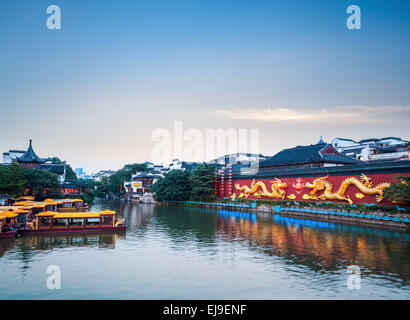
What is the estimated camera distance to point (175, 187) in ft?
149

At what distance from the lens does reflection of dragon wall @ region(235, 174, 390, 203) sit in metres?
24.1

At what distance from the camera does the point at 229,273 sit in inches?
437

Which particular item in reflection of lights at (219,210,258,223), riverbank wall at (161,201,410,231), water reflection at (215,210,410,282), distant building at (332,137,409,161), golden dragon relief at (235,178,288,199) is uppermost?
distant building at (332,137,409,161)

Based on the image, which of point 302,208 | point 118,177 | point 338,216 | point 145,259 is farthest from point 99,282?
point 118,177


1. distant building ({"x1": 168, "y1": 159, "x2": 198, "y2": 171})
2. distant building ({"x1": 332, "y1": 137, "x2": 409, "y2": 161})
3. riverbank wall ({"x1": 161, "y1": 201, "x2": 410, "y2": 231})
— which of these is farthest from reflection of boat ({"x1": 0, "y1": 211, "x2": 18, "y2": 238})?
distant building ({"x1": 168, "y1": 159, "x2": 198, "y2": 171})

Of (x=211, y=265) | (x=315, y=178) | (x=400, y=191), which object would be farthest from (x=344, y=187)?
(x=211, y=265)

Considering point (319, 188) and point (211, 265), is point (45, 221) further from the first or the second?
point (319, 188)

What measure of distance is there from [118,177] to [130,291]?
70.8 m

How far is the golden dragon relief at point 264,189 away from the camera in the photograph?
1284 inches

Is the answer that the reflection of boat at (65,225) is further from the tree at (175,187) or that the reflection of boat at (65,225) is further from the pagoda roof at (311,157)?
the tree at (175,187)

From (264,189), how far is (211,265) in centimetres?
2359

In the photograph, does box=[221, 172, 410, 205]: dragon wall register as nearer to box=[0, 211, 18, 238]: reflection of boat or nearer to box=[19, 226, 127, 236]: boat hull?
box=[19, 226, 127, 236]: boat hull

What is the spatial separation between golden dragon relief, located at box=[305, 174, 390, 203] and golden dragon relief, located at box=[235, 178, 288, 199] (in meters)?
3.41
